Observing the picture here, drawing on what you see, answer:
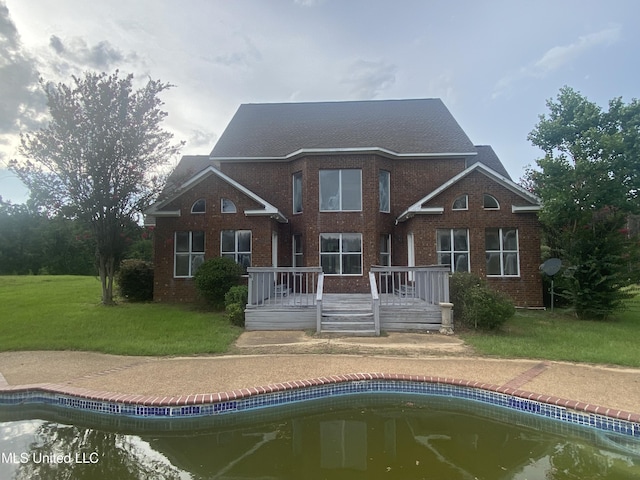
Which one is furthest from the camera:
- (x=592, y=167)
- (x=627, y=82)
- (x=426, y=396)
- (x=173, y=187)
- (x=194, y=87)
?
(x=194, y=87)

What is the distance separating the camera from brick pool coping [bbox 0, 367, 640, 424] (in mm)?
5285

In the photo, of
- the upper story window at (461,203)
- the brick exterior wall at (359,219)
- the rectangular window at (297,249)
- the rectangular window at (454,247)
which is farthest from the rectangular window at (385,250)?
the rectangular window at (297,249)

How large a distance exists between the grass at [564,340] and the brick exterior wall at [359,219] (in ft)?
10.3

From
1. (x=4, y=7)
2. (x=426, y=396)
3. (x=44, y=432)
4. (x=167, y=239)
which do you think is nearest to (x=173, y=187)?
(x=167, y=239)

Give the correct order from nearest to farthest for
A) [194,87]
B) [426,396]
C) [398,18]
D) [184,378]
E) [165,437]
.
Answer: [165,437], [426,396], [184,378], [398,18], [194,87]

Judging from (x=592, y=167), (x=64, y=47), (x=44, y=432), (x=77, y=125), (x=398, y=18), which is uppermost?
(x=398, y=18)

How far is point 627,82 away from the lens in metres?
14.1

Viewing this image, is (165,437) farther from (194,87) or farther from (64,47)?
(194,87)

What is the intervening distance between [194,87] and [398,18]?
30.4ft

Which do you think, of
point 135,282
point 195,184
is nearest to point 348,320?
point 195,184

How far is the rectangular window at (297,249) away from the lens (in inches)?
692

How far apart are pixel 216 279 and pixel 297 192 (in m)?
5.92

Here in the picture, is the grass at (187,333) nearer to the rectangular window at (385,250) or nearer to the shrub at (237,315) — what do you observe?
the shrub at (237,315)

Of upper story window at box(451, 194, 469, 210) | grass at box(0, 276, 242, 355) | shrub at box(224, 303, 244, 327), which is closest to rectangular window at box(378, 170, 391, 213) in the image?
upper story window at box(451, 194, 469, 210)
